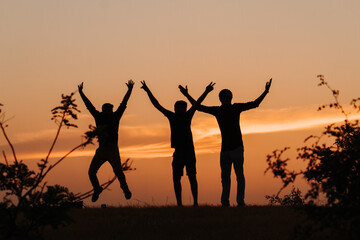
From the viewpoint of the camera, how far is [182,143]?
58.5 feet

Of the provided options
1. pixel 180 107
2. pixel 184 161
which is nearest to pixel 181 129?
pixel 180 107

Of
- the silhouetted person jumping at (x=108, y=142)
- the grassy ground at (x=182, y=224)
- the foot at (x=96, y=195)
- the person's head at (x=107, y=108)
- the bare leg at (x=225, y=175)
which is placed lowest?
the grassy ground at (x=182, y=224)

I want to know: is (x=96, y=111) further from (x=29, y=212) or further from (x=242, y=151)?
(x=29, y=212)

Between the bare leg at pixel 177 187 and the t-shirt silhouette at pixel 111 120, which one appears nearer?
the bare leg at pixel 177 187

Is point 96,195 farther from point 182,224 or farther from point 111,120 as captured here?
→ point 182,224

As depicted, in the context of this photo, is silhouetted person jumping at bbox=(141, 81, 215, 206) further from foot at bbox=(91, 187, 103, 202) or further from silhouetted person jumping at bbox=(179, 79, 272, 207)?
foot at bbox=(91, 187, 103, 202)

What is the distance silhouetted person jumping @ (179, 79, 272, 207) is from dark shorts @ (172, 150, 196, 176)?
35.0 inches

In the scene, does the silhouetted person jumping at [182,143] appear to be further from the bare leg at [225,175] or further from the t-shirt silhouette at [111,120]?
the t-shirt silhouette at [111,120]

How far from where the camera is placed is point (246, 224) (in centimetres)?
1462

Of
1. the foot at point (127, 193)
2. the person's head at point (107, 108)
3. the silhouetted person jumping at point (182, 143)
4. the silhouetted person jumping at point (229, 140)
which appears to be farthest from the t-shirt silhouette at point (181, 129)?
the foot at point (127, 193)

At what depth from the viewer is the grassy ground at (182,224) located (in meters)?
13.9

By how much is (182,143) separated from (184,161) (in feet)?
1.80

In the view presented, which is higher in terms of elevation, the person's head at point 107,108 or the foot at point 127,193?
the person's head at point 107,108

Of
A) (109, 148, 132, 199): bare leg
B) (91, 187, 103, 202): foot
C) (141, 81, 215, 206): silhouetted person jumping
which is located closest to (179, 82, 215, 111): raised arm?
(141, 81, 215, 206): silhouetted person jumping
